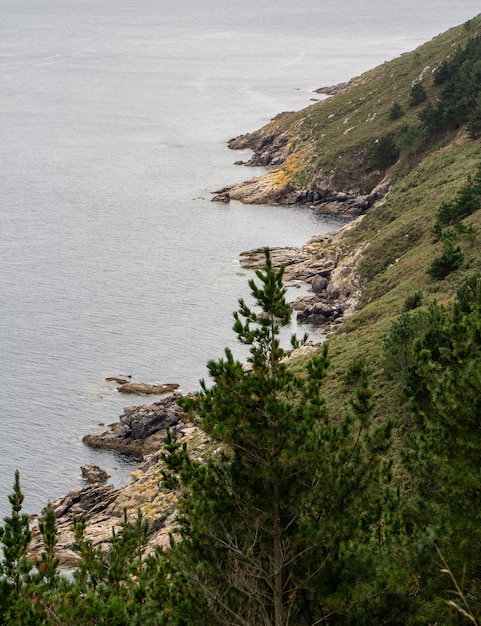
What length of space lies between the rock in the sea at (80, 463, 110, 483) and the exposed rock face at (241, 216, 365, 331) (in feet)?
83.6

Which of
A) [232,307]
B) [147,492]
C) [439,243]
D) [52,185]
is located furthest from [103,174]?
[147,492]

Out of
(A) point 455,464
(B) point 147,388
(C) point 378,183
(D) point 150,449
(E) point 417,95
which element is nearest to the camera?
(A) point 455,464

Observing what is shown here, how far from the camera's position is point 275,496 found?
56.8 feet

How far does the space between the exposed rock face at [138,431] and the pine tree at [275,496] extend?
33.9m

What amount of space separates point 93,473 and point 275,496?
32735mm

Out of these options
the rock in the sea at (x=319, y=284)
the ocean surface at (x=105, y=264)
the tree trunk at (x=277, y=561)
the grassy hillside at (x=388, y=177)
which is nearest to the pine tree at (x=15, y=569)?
the tree trunk at (x=277, y=561)

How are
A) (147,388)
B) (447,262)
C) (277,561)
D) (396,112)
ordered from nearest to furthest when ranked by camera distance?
(277,561)
(447,262)
(147,388)
(396,112)

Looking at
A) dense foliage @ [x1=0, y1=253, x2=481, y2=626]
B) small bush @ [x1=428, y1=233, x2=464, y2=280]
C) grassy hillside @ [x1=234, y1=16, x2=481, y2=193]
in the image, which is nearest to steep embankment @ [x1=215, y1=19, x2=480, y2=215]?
grassy hillside @ [x1=234, y1=16, x2=481, y2=193]

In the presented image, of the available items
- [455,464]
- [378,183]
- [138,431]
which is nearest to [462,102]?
[378,183]

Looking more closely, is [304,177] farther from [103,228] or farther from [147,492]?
[147,492]

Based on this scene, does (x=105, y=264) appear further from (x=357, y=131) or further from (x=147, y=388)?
(x=357, y=131)

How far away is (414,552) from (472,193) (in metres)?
52.2

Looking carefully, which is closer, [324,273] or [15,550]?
[15,550]

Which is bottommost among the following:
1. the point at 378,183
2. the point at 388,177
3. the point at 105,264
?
the point at 105,264
